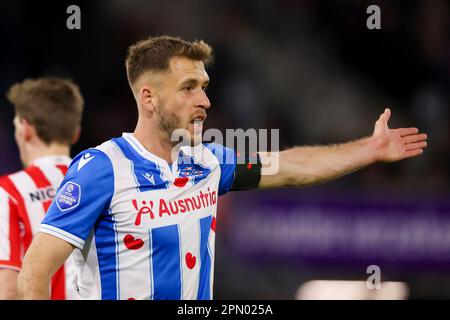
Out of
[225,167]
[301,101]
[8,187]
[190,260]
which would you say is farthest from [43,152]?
[301,101]

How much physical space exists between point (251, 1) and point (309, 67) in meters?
1.27

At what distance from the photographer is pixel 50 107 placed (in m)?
5.04

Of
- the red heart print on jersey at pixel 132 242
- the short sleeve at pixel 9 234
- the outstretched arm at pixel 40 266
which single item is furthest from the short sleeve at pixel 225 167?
the short sleeve at pixel 9 234

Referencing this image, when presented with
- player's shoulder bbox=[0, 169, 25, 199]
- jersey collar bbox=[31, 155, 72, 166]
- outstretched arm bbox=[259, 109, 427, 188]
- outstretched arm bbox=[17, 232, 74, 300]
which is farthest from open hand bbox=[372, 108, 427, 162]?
player's shoulder bbox=[0, 169, 25, 199]

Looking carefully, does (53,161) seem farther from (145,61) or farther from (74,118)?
(145,61)

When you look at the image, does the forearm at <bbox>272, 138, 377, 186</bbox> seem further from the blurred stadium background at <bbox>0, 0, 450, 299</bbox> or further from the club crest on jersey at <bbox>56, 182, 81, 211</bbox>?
the blurred stadium background at <bbox>0, 0, 450, 299</bbox>

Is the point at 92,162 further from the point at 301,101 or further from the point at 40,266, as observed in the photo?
the point at 301,101

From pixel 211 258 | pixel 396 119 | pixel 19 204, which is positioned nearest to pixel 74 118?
pixel 19 204

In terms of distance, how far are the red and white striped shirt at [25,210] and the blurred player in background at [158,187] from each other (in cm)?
82

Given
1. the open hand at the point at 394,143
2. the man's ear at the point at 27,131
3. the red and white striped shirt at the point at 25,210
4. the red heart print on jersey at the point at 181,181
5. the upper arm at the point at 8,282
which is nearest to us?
the red heart print on jersey at the point at 181,181

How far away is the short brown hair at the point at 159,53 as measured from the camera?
3.97 metres

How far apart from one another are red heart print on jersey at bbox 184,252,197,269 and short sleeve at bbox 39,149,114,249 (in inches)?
17.2

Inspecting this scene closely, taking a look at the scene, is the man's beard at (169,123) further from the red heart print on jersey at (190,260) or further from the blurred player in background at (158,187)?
the red heart print on jersey at (190,260)

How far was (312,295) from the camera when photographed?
7.79 m
